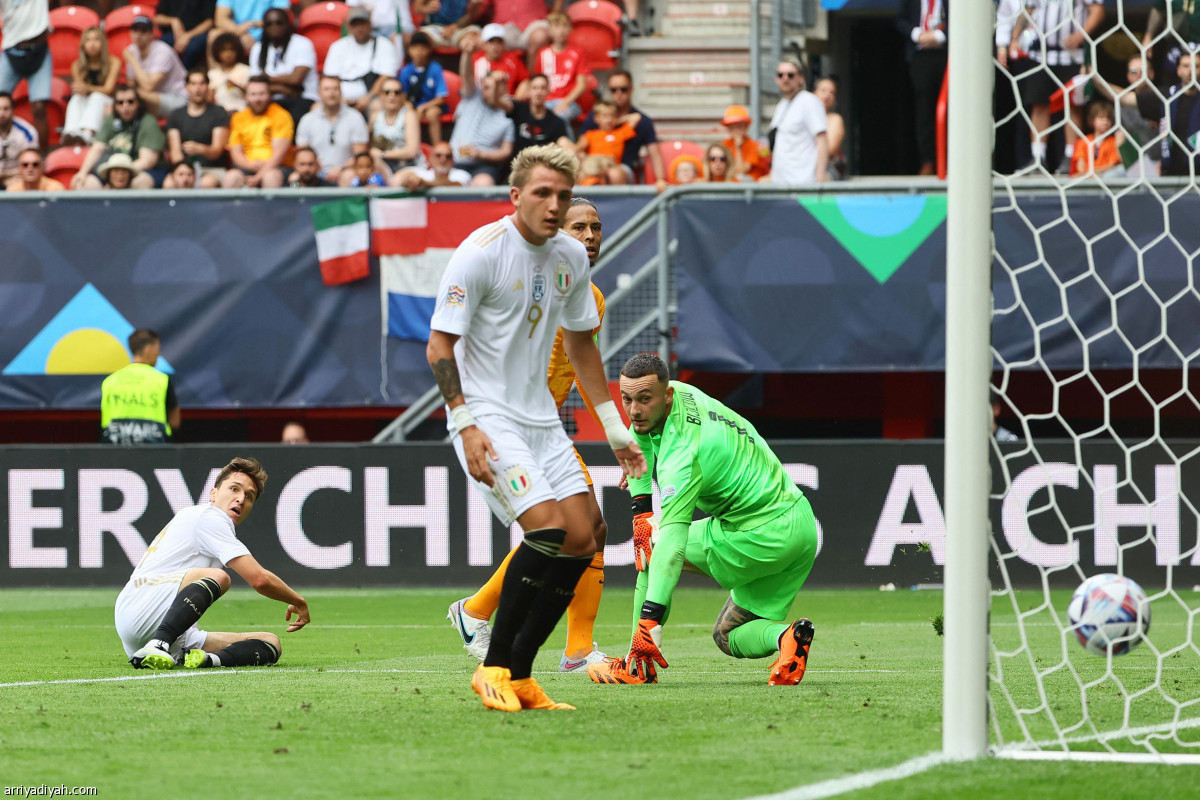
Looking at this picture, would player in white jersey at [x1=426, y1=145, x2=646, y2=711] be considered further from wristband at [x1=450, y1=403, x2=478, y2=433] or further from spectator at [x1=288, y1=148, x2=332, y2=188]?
spectator at [x1=288, y1=148, x2=332, y2=188]

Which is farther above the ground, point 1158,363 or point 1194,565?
point 1158,363

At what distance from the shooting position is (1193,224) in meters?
13.9

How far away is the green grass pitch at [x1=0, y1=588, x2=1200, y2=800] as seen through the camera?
434 centimetres

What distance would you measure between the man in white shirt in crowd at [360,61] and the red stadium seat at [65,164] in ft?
8.75

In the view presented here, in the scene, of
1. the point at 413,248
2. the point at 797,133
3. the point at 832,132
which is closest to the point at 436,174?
the point at 413,248

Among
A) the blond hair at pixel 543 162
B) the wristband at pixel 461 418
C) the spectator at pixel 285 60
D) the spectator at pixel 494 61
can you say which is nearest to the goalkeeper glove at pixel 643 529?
the wristband at pixel 461 418

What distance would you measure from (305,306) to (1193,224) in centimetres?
783

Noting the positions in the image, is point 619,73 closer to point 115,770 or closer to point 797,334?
point 797,334

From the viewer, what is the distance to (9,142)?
1659cm

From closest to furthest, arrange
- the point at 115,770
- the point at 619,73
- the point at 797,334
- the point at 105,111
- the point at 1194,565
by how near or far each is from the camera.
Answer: the point at 115,770
the point at 1194,565
the point at 797,334
the point at 619,73
the point at 105,111

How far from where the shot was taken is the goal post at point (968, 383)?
4695 millimetres

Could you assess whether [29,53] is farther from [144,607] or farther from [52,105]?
[144,607]

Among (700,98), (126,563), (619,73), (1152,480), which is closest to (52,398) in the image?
(126,563)

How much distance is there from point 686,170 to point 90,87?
6609 mm
